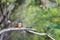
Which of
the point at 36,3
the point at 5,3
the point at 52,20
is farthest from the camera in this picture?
the point at 36,3

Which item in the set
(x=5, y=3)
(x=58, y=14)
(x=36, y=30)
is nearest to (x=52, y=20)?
(x=58, y=14)

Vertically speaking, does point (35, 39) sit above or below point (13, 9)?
below

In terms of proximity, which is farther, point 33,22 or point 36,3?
point 36,3

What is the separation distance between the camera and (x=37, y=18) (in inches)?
104

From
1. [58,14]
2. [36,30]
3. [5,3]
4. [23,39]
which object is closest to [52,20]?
[58,14]

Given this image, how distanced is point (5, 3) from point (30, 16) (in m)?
0.41

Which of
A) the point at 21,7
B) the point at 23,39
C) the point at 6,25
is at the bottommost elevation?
the point at 23,39

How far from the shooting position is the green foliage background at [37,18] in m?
2.53

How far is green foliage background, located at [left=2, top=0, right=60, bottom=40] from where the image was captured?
2525 millimetres

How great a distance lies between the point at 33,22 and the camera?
2615mm

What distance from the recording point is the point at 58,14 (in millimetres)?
2623

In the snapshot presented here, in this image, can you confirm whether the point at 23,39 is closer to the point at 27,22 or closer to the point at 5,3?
the point at 27,22

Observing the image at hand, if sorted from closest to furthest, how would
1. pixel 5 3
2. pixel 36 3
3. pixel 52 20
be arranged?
pixel 5 3
pixel 52 20
pixel 36 3

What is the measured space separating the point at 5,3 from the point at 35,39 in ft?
2.02
